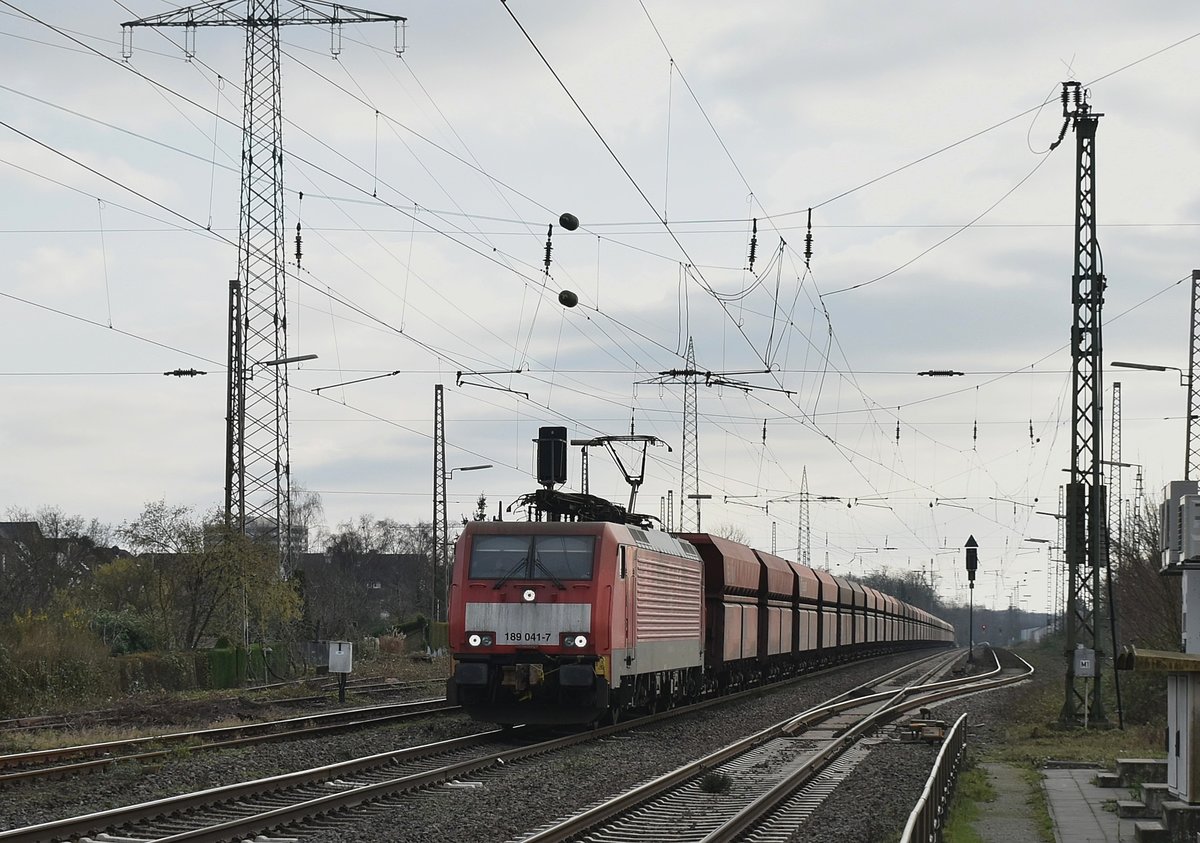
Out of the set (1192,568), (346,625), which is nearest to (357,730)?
(1192,568)

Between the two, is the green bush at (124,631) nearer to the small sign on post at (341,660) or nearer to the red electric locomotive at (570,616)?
the small sign on post at (341,660)

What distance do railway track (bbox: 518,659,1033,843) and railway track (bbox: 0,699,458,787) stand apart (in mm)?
6162

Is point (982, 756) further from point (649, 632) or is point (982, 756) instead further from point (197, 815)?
point (197, 815)

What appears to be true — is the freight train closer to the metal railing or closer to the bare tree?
the metal railing

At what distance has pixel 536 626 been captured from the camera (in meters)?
22.7

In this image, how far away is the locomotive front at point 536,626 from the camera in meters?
22.4

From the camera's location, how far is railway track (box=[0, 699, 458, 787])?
16.9 metres

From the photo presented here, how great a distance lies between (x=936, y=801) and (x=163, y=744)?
11.3m

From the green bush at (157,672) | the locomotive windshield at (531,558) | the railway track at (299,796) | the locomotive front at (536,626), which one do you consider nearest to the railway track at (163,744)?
the railway track at (299,796)

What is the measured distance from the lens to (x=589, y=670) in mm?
22203

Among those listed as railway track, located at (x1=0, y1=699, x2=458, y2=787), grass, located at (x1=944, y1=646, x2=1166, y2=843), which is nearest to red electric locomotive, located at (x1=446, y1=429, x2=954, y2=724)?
railway track, located at (x1=0, y1=699, x2=458, y2=787)

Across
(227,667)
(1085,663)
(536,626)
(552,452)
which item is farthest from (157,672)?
(1085,663)

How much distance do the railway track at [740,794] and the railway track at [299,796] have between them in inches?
88.4

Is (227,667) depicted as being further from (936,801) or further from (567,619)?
(936,801)
